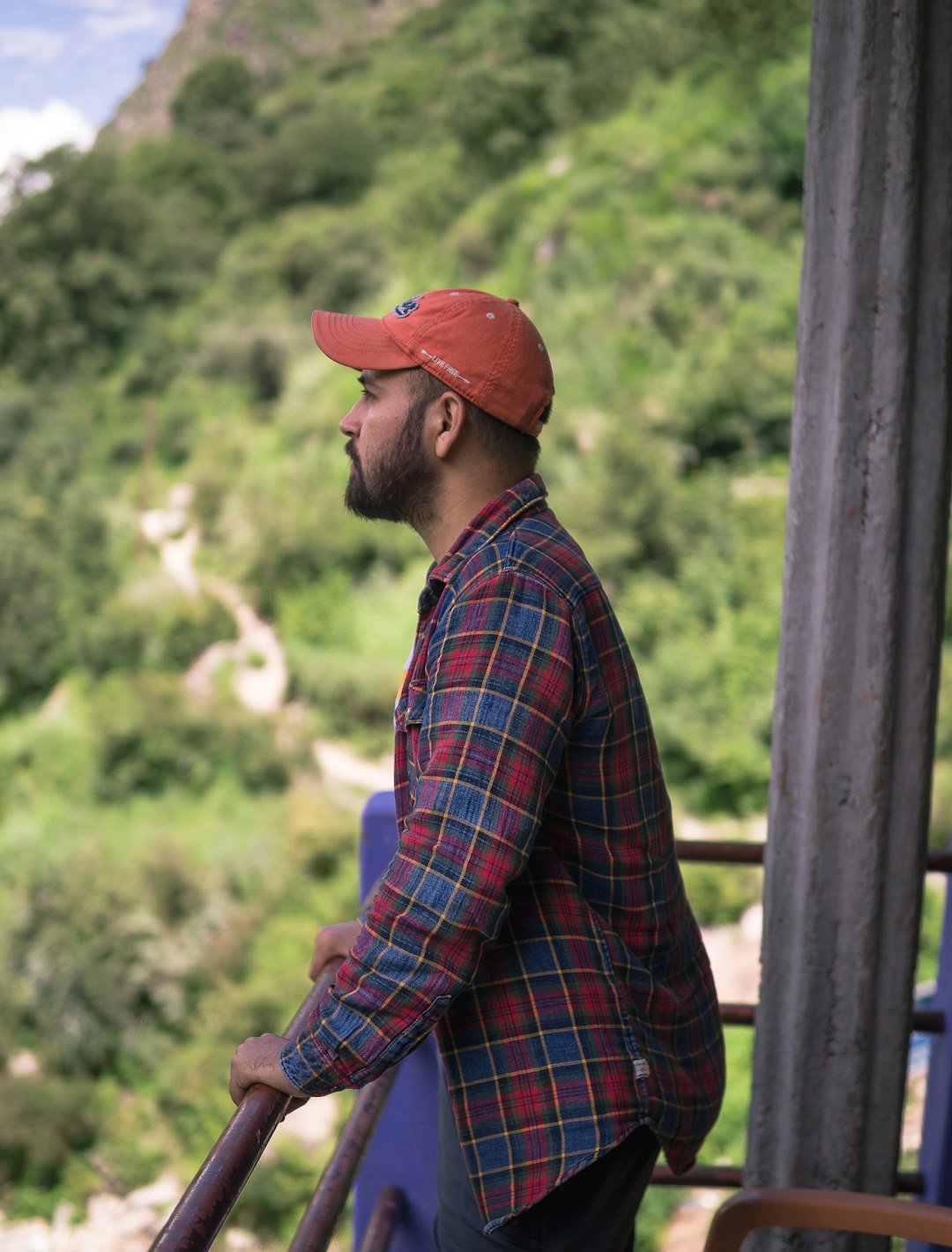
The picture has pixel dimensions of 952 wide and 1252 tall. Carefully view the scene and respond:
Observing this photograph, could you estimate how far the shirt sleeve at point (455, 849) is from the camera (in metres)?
0.96

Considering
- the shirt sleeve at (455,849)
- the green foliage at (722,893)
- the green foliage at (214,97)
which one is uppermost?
the green foliage at (214,97)

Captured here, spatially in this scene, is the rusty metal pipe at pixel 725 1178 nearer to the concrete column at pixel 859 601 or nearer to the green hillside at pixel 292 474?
the concrete column at pixel 859 601

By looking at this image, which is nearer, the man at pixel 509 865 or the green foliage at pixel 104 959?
the man at pixel 509 865

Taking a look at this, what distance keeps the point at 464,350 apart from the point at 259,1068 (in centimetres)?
67

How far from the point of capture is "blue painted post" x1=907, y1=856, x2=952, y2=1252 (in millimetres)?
1673

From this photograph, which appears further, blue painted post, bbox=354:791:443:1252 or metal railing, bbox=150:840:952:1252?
blue painted post, bbox=354:791:443:1252

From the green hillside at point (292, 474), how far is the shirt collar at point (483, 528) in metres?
8.32

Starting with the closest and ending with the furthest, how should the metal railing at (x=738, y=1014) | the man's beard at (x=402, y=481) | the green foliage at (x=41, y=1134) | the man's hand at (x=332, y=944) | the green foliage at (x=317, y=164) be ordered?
the man's beard at (x=402, y=481) → the man's hand at (x=332, y=944) → the metal railing at (x=738, y=1014) → the green foliage at (x=41, y=1134) → the green foliage at (x=317, y=164)

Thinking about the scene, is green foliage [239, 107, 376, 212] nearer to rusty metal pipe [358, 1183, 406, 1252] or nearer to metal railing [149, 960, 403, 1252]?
rusty metal pipe [358, 1183, 406, 1252]

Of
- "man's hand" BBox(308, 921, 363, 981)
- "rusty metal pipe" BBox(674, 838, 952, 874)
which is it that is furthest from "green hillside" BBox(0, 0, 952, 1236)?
"man's hand" BBox(308, 921, 363, 981)

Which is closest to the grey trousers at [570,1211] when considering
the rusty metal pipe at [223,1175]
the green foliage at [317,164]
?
the rusty metal pipe at [223,1175]

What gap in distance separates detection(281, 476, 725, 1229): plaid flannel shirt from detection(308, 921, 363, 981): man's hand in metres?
0.24

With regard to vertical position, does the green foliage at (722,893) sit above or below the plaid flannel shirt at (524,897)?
below

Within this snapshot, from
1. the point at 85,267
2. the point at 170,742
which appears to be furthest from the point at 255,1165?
the point at 85,267
